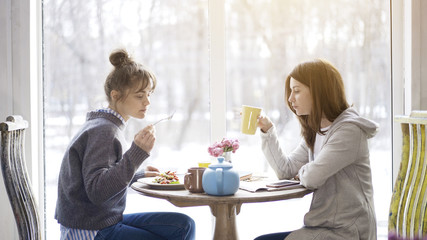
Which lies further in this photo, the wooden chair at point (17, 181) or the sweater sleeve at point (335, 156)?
the sweater sleeve at point (335, 156)

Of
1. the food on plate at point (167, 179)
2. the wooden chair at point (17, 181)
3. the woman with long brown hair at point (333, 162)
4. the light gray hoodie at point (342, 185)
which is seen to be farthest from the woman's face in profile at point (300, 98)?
the wooden chair at point (17, 181)

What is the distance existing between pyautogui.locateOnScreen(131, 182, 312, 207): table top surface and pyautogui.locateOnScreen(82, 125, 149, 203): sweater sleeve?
5.4 inches

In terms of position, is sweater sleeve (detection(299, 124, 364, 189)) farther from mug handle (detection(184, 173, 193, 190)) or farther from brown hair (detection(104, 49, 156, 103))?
brown hair (detection(104, 49, 156, 103))

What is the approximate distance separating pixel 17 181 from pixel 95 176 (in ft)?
0.87

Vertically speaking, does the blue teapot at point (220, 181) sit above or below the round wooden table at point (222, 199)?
above

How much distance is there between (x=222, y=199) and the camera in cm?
167

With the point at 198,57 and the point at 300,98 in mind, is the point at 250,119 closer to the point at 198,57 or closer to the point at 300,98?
the point at 300,98

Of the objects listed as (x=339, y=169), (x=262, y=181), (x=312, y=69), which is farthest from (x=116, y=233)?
(x=312, y=69)

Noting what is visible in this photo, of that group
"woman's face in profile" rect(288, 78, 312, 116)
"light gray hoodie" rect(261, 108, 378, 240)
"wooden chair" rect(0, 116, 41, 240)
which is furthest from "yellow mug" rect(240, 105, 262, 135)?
"wooden chair" rect(0, 116, 41, 240)

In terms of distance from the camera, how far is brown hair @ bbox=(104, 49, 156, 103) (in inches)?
77.4

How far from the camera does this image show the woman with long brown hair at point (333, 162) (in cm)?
180

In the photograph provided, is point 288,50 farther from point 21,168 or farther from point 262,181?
point 21,168

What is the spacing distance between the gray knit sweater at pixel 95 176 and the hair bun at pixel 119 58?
0.27 meters

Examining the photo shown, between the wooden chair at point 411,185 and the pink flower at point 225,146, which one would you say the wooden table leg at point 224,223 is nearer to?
the pink flower at point 225,146
